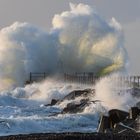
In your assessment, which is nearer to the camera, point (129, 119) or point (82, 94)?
point (129, 119)

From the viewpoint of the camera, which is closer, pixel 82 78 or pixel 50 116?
pixel 50 116

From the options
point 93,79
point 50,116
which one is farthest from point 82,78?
point 50,116

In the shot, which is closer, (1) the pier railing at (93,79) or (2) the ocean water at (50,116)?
(2) the ocean water at (50,116)

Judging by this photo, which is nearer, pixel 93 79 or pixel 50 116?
pixel 50 116

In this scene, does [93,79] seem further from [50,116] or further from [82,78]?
[50,116]

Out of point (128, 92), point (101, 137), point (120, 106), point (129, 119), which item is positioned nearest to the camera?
point (101, 137)

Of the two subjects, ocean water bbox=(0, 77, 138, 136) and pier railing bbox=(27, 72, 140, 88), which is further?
pier railing bbox=(27, 72, 140, 88)

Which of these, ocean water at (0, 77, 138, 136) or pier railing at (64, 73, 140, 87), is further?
pier railing at (64, 73, 140, 87)

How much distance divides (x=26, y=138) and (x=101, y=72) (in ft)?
154

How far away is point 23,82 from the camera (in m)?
65.9

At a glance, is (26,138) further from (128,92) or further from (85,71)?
(85,71)

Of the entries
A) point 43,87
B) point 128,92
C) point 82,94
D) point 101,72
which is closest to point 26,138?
point 128,92

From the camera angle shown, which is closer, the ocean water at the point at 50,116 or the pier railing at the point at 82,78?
the ocean water at the point at 50,116

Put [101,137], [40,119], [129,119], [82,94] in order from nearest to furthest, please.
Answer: [101,137]
[129,119]
[40,119]
[82,94]
